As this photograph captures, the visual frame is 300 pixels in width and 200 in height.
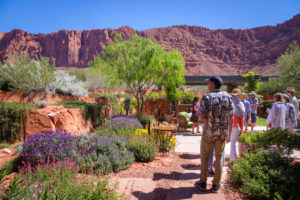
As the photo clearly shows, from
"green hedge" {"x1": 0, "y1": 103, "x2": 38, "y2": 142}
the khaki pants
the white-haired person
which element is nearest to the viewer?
the khaki pants

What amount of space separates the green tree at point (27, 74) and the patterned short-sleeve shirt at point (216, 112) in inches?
282

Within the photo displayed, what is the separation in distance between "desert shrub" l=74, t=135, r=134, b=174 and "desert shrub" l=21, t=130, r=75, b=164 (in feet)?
0.68

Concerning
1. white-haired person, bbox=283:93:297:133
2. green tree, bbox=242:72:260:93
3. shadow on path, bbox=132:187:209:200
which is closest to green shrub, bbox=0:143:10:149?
shadow on path, bbox=132:187:209:200

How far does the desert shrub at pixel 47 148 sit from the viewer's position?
364 cm

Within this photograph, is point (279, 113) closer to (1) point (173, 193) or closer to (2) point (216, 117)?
(2) point (216, 117)

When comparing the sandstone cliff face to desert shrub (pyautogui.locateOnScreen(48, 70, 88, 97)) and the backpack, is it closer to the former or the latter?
desert shrub (pyautogui.locateOnScreen(48, 70, 88, 97))

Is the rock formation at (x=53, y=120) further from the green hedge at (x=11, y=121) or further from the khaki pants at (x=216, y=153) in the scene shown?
the khaki pants at (x=216, y=153)

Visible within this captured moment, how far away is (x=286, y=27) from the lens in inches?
3093

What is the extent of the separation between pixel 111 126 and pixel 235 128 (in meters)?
4.00

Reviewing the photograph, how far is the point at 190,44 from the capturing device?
87.8 m

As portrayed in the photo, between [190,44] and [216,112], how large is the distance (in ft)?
299

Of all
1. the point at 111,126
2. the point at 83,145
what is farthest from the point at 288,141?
the point at 111,126

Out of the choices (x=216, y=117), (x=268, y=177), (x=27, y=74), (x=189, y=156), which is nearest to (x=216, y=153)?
(x=216, y=117)

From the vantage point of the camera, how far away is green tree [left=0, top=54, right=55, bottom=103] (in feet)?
24.3
